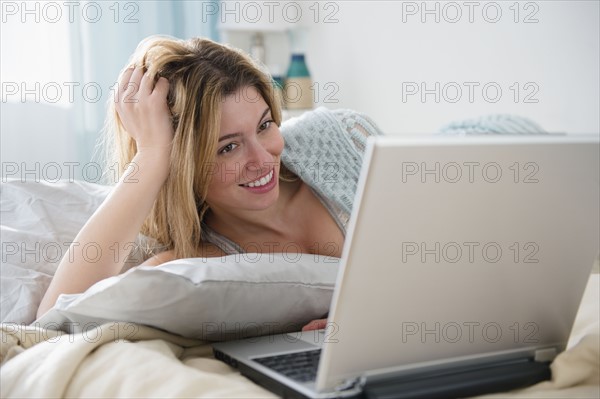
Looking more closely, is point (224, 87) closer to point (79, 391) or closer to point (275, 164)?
point (275, 164)

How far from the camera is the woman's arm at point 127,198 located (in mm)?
1354

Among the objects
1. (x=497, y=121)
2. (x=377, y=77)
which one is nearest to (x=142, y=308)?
(x=497, y=121)

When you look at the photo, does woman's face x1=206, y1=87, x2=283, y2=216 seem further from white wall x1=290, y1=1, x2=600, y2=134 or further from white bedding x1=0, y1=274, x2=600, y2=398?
white wall x1=290, y1=1, x2=600, y2=134

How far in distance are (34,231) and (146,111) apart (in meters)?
0.31

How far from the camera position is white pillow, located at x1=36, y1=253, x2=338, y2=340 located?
39.7 inches

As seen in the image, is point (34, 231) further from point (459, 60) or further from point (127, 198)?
point (459, 60)

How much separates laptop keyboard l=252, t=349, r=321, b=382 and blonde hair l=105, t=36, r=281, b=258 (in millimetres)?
595

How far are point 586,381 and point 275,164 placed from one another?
2.65 ft

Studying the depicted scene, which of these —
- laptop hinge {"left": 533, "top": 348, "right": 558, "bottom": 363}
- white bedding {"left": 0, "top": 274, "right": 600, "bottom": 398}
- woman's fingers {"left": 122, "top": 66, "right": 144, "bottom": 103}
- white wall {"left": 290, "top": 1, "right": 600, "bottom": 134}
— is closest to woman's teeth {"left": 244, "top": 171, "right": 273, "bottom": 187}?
woman's fingers {"left": 122, "top": 66, "right": 144, "bottom": 103}

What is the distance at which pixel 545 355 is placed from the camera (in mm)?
919

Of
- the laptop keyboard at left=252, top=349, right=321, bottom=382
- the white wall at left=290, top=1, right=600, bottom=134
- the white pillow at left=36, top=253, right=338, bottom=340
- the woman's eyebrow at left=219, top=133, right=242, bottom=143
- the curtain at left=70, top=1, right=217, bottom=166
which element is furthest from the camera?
the curtain at left=70, top=1, right=217, bottom=166

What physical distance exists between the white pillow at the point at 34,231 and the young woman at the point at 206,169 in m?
0.05

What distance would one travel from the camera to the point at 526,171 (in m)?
0.78

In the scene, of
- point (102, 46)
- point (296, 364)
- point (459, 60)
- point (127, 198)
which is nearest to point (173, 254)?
point (127, 198)
